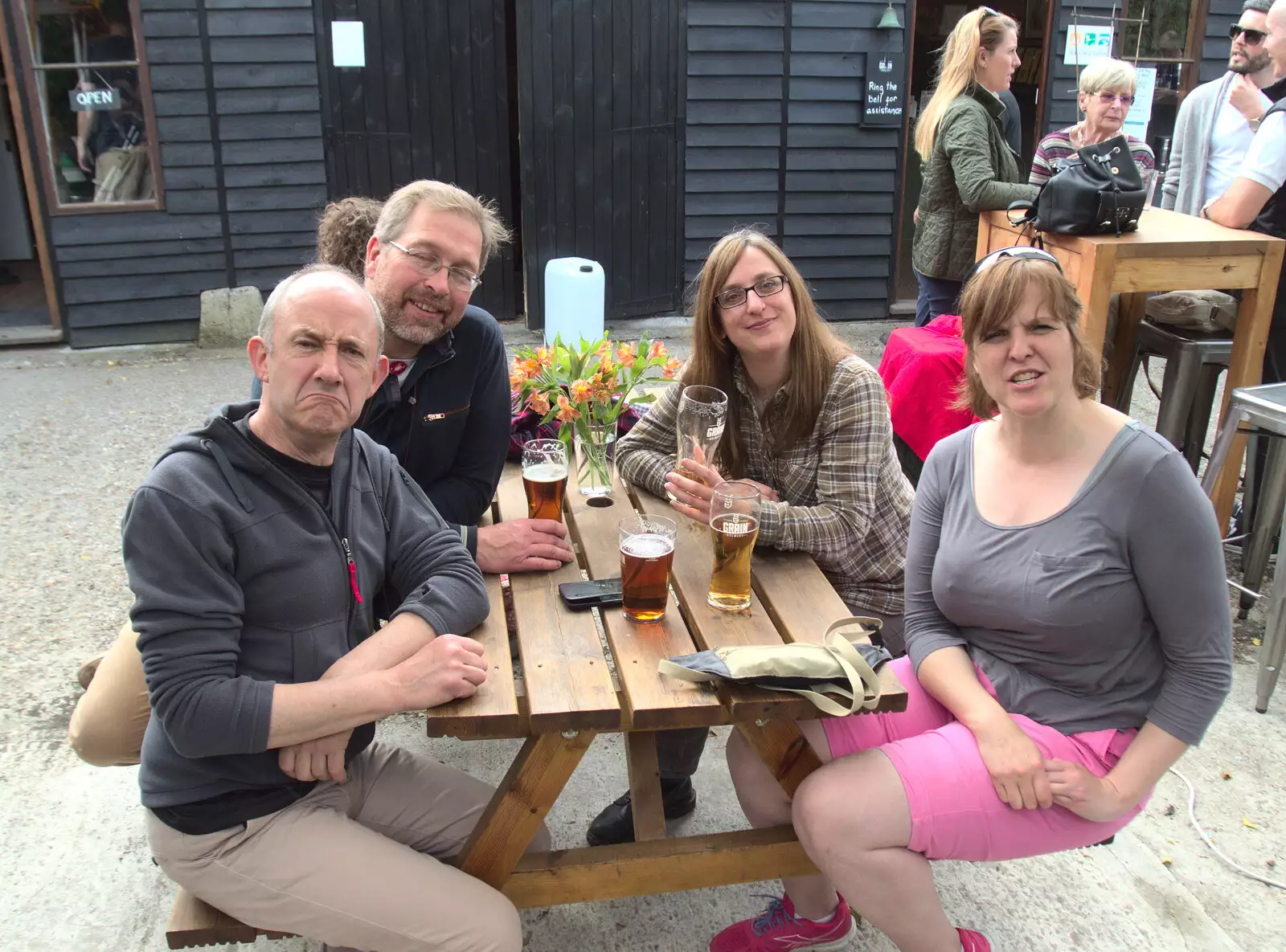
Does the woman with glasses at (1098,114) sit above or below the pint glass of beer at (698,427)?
above

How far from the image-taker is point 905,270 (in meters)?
9.62

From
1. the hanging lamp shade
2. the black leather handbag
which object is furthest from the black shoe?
the hanging lamp shade

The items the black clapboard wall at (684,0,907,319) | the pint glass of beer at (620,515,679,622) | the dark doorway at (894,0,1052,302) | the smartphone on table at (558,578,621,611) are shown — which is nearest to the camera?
the pint glass of beer at (620,515,679,622)

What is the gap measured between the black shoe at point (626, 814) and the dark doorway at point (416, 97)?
5.39 m

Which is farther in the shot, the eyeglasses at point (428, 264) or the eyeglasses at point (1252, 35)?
the eyeglasses at point (1252, 35)

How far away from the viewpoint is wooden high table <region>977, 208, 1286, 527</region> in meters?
3.49

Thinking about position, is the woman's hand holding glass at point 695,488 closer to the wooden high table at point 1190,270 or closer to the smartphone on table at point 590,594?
the smartphone on table at point 590,594

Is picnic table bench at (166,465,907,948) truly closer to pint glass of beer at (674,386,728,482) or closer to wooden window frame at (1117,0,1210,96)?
pint glass of beer at (674,386,728,482)

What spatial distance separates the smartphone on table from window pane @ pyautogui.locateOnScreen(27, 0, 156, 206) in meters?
5.95

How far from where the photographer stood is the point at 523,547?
7.07 feet

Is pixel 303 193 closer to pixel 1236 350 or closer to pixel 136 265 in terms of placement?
pixel 136 265

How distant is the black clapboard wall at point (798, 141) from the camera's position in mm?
7340

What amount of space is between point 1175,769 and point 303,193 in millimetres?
6125

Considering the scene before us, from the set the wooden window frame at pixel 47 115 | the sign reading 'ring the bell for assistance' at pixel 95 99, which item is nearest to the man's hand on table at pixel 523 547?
the wooden window frame at pixel 47 115
